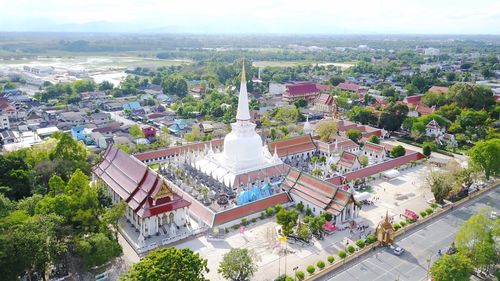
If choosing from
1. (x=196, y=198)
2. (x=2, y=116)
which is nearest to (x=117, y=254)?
(x=196, y=198)

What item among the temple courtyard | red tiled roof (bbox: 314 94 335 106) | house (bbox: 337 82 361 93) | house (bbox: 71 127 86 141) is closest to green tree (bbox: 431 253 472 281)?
the temple courtyard

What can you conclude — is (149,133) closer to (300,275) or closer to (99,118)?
(99,118)

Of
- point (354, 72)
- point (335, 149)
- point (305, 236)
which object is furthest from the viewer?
point (354, 72)

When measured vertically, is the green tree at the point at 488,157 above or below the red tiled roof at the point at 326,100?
above

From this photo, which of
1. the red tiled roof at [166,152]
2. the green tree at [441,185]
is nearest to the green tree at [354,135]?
the green tree at [441,185]

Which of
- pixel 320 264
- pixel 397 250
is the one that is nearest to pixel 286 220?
pixel 320 264

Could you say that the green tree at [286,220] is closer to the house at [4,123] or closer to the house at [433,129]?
the house at [433,129]

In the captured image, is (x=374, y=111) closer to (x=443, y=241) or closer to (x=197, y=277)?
(x=443, y=241)

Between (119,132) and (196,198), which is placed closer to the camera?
(196,198)
